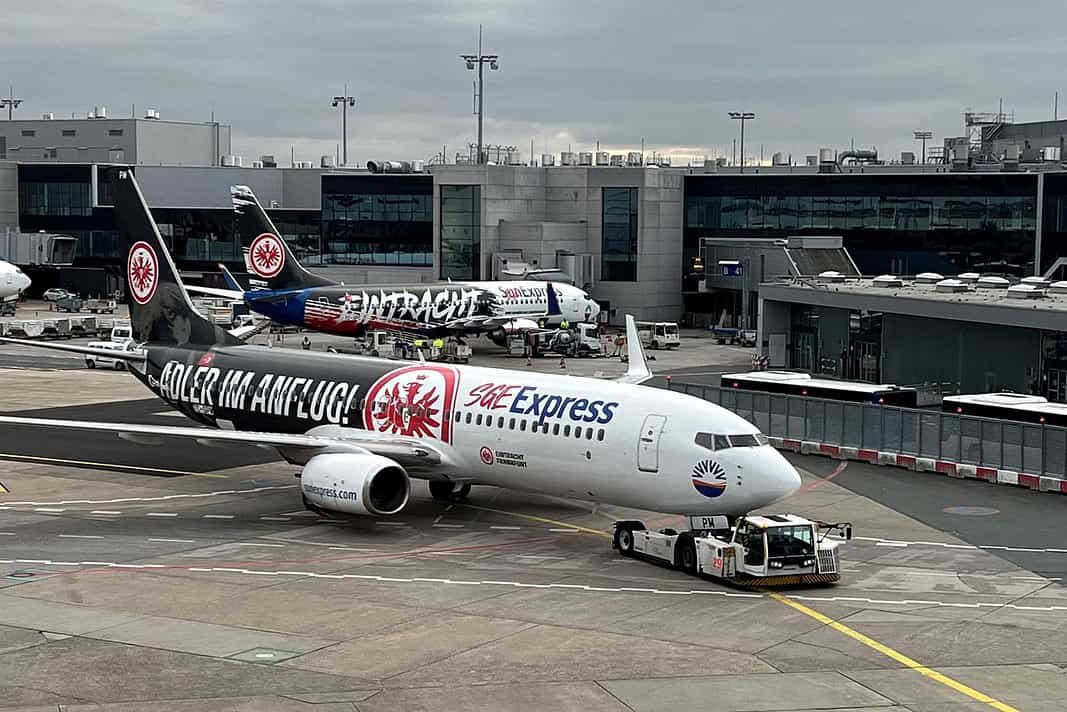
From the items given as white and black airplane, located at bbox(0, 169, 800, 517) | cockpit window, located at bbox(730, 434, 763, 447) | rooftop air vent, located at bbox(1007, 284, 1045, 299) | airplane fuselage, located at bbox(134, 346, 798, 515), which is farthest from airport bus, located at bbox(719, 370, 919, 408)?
cockpit window, located at bbox(730, 434, 763, 447)

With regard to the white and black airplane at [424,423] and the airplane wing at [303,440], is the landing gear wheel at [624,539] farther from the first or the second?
the airplane wing at [303,440]

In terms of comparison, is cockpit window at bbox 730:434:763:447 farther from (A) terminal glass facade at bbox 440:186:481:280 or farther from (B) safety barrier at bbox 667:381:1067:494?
(A) terminal glass facade at bbox 440:186:481:280

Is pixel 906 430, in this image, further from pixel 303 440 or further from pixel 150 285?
pixel 150 285

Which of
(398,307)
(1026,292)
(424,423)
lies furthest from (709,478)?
(398,307)

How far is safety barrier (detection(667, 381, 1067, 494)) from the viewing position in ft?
168

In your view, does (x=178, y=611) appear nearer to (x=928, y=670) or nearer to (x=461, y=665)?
(x=461, y=665)

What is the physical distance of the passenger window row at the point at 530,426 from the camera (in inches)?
1608

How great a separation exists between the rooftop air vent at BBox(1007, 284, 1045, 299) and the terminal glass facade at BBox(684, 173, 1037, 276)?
4678 centimetres

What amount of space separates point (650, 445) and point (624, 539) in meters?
2.79

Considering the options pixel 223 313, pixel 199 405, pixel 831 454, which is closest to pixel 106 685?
pixel 199 405

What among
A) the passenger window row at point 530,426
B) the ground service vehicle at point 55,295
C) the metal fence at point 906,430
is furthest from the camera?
the ground service vehicle at point 55,295

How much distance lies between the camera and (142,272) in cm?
5531

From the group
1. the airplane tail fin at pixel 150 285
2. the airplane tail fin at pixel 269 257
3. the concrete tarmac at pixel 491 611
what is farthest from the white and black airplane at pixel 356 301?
the concrete tarmac at pixel 491 611

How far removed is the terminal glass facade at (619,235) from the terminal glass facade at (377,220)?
1872 cm
